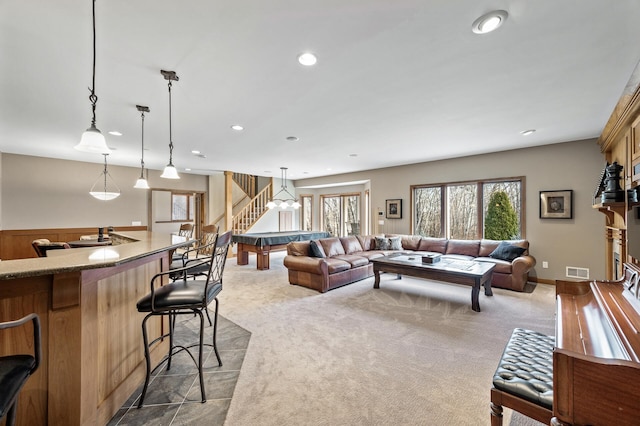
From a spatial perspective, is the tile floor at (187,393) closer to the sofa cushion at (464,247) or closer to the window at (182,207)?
the sofa cushion at (464,247)

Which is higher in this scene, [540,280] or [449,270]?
[449,270]

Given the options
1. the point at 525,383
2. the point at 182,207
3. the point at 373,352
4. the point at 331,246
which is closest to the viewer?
the point at 525,383

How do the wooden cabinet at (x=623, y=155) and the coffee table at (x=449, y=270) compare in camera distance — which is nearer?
the wooden cabinet at (x=623, y=155)

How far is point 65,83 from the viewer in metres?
2.57

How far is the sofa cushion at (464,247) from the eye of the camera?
5.41m

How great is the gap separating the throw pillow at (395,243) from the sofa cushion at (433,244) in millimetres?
450

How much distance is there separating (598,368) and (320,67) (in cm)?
247

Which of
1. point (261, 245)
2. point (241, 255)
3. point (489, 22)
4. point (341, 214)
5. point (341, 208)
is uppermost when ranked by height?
point (489, 22)

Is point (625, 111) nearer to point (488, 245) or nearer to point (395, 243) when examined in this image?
point (488, 245)

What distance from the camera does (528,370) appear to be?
53.2 inches

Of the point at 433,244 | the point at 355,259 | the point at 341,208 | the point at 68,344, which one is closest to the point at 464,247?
the point at 433,244

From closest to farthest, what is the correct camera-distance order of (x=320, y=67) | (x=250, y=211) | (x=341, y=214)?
(x=320, y=67) < (x=250, y=211) < (x=341, y=214)

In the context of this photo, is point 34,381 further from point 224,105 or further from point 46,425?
point 224,105

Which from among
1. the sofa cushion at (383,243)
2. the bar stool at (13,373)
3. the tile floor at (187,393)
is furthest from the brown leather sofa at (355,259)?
the bar stool at (13,373)
